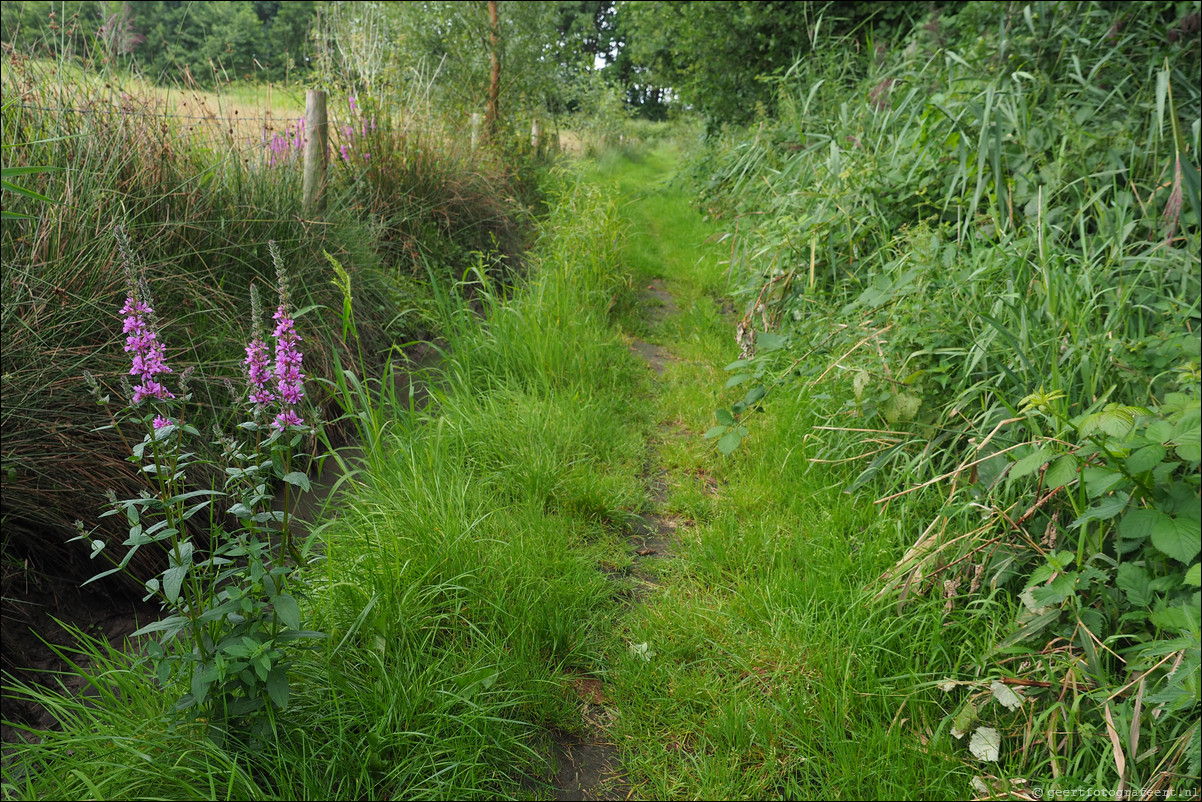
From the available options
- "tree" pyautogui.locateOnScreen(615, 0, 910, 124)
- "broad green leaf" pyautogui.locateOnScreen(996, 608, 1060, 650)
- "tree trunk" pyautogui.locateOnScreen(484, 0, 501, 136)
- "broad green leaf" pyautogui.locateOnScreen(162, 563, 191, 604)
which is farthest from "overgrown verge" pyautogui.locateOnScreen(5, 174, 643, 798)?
"tree" pyautogui.locateOnScreen(615, 0, 910, 124)

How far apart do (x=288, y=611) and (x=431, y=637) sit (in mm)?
537

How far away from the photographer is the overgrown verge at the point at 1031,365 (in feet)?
4.74

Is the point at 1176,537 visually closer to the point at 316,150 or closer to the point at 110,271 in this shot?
the point at 110,271

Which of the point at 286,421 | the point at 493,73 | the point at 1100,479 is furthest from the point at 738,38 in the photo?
the point at 286,421

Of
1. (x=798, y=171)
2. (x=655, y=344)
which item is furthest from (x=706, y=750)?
(x=798, y=171)

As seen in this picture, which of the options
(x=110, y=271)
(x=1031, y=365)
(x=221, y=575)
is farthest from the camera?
(x=110, y=271)

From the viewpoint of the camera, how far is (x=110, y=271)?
2.68m

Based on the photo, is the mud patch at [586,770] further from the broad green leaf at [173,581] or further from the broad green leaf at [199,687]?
the broad green leaf at [173,581]

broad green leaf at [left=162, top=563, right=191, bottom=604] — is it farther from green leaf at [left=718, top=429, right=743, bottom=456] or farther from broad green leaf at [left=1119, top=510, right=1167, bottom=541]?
broad green leaf at [left=1119, top=510, right=1167, bottom=541]

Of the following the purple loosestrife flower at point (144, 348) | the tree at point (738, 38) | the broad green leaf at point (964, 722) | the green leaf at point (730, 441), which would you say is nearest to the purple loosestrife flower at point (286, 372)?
the purple loosestrife flower at point (144, 348)

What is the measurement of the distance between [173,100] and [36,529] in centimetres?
272

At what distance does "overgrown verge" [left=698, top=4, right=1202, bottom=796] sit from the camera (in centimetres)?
144

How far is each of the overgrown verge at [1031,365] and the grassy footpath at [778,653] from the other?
0.30ft

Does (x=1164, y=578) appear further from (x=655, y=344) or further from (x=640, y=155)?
(x=640, y=155)
